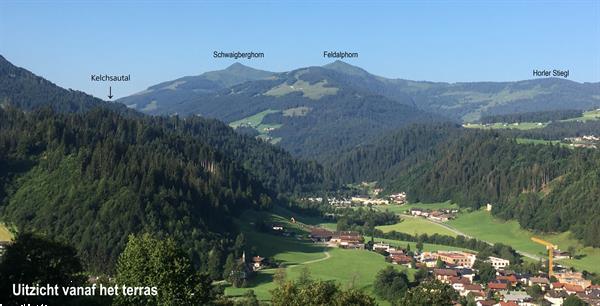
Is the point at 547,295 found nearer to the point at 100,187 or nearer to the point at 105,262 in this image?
the point at 105,262

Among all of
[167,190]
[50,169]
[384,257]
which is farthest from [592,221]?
[50,169]

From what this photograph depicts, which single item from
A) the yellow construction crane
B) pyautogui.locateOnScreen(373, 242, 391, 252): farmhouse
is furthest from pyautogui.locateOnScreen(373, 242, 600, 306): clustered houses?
the yellow construction crane

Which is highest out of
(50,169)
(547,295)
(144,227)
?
(50,169)

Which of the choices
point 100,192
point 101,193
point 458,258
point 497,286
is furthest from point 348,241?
point 100,192

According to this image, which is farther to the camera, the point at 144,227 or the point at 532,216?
the point at 532,216

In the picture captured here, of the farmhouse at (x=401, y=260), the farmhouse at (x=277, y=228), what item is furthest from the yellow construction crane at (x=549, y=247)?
the farmhouse at (x=277, y=228)

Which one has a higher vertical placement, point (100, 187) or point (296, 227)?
point (100, 187)
